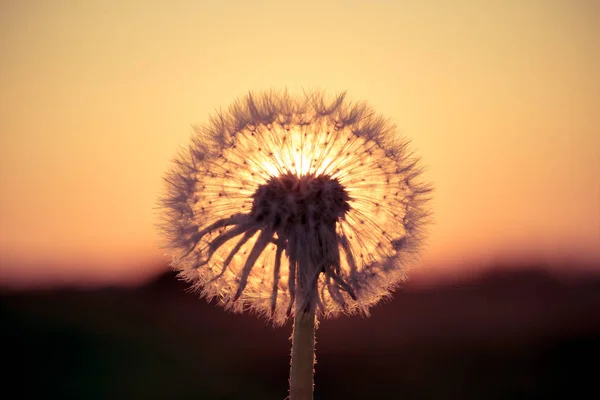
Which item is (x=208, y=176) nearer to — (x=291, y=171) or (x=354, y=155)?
(x=291, y=171)

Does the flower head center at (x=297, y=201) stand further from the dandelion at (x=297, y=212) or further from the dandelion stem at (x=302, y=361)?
the dandelion stem at (x=302, y=361)

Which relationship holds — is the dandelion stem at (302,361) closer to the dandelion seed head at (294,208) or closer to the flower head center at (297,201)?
the dandelion seed head at (294,208)

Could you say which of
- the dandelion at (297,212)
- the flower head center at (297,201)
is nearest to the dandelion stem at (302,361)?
the dandelion at (297,212)

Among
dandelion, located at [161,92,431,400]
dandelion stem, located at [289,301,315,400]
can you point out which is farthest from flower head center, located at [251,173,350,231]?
dandelion stem, located at [289,301,315,400]

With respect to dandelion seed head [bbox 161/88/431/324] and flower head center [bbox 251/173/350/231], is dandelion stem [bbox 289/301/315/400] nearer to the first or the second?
dandelion seed head [bbox 161/88/431/324]

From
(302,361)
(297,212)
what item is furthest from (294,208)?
(302,361)

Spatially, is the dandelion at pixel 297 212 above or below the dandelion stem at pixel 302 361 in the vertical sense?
above

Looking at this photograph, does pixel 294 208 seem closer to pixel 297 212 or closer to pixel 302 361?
pixel 297 212
